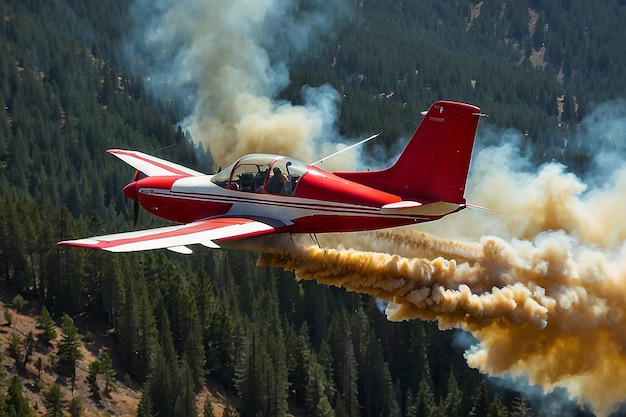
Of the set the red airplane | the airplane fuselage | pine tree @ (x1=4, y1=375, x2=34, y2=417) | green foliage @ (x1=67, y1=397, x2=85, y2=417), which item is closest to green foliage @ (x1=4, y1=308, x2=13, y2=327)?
green foliage @ (x1=67, y1=397, x2=85, y2=417)

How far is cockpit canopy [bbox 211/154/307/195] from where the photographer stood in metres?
41.2

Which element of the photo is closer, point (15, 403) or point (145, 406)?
point (15, 403)

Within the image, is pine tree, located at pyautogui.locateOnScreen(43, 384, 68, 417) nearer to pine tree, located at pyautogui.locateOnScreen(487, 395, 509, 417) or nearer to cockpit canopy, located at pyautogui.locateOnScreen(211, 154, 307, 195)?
pine tree, located at pyautogui.locateOnScreen(487, 395, 509, 417)

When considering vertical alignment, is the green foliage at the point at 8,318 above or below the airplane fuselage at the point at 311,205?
below

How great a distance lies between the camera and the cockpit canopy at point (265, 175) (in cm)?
4122

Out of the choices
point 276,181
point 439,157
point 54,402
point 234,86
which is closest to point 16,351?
point 54,402

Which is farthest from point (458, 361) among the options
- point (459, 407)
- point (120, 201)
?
point (120, 201)

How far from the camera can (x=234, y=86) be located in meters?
146

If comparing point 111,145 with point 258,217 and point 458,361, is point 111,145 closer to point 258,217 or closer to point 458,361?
point 458,361

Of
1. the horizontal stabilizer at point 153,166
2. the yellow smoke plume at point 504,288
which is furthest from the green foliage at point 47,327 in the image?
the yellow smoke plume at point 504,288

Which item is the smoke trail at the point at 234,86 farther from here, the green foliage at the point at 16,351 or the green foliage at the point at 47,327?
the green foliage at the point at 16,351

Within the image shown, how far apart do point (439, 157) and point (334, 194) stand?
3.63 metres

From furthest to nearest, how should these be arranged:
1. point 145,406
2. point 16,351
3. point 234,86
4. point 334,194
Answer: point 234,86, point 145,406, point 16,351, point 334,194

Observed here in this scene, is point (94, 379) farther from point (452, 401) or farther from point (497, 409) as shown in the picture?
point (497, 409)
